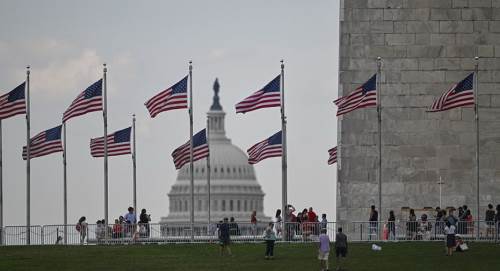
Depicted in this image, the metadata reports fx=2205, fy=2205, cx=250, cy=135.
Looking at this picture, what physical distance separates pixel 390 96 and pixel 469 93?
9.77 metres

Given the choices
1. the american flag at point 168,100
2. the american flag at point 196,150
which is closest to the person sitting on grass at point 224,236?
the american flag at point 168,100

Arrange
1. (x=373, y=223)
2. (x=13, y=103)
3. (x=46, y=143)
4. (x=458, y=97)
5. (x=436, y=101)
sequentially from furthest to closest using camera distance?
(x=46, y=143) → (x=13, y=103) → (x=436, y=101) → (x=373, y=223) → (x=458, y=97)

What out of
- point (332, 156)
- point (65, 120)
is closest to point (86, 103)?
point (65, 120)

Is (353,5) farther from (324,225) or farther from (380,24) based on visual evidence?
(324,225)

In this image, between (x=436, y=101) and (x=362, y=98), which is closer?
(x=362, y=98)

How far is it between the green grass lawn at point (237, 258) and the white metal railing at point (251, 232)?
362 centimetres

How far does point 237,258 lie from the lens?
77.4 meters

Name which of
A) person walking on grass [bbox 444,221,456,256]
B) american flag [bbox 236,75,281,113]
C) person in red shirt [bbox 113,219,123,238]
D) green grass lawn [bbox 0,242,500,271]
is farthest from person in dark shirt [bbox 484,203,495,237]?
person in red shirt [bbox 113,219,123,238]

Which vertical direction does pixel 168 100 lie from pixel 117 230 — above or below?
above

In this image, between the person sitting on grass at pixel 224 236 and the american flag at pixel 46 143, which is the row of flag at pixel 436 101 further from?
the american flag at pixel 46 143

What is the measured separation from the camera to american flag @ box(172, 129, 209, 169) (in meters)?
94.2

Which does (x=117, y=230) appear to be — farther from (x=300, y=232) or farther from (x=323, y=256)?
(x=323, y=256)

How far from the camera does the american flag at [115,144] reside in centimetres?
9744

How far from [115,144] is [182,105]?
8.49m
